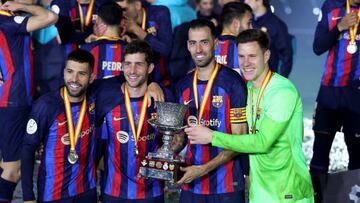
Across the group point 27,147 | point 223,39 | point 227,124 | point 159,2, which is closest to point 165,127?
point 227,124

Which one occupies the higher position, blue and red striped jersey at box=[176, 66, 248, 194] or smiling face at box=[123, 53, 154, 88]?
smiling face at box=[123, 53, 154, 88]

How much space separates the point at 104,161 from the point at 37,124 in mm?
538

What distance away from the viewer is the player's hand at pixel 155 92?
15.6 feet

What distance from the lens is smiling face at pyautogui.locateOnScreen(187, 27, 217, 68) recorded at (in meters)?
4.75

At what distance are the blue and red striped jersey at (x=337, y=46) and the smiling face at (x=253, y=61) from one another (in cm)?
235

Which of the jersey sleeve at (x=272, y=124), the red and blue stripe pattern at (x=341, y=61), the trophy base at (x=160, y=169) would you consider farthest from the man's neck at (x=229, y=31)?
the jersey sleeve at (x=272, y=124)

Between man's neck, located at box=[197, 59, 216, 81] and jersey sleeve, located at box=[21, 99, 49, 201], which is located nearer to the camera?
jersey sleeve, located at box=[21, 99, 49, 201]

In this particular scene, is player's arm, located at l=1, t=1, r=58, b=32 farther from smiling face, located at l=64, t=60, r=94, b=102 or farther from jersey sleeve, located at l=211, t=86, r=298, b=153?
jersey sleeve, located at l=211, t=86, r=298, b=153

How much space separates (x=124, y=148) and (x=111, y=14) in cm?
155

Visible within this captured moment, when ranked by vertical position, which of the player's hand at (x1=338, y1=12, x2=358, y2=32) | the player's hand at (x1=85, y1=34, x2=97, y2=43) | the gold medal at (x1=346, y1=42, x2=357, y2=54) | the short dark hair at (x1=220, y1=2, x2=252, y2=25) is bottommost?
the gold medal at (x1=346, y1=42, x2=357, y2=54)

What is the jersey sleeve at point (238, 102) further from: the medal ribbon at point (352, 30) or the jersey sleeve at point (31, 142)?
the medal ribbon at point (352, 30)

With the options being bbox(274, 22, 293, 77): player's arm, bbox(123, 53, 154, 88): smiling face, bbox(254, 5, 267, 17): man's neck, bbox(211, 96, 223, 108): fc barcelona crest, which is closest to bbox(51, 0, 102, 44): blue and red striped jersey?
bbox(254, 5, 267, 17): man's neck

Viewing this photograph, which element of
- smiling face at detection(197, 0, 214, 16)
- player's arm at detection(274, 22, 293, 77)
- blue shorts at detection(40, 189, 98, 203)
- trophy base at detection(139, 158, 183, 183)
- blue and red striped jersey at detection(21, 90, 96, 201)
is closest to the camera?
trophy base at detection(139, 158, 183, 183)

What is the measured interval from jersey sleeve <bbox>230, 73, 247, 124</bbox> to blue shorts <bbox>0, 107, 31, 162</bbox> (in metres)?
2.09
